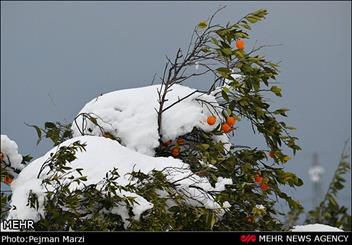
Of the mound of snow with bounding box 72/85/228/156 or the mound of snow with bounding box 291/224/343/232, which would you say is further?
the mound of snow with bounding box 72/85/228/156

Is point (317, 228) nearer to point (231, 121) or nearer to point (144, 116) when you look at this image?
point (231, 121)

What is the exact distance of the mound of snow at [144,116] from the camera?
734 centimetres

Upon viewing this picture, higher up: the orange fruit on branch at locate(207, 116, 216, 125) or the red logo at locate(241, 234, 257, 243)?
the orange fruit on branch at locate(207, 116, 216, 125)

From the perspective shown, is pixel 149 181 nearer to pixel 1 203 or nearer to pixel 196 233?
pixel 196 233

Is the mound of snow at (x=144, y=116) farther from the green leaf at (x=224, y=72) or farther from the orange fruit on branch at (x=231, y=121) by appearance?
the green leaf at (x=224, y=72)

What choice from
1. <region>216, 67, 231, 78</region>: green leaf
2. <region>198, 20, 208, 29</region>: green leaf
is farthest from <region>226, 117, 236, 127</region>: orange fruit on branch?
<region>198, 20, 208, 29</region>: green leaf

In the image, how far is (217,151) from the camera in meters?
7.38

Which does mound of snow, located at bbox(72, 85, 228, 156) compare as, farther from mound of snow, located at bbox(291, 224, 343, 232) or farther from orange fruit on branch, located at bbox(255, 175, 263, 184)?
mound of snow, located at bbox(291, 224, 343, 232)

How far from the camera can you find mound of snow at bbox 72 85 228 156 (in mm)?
7344

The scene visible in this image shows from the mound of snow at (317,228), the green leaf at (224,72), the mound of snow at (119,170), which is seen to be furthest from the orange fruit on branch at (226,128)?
the mound of snow at (317,228)

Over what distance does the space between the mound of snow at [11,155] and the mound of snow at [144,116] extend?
42.1 inches

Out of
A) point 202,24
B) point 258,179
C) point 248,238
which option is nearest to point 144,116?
point 202,24

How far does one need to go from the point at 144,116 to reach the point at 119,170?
1.09 meters

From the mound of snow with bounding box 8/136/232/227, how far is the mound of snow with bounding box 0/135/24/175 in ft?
0.32
